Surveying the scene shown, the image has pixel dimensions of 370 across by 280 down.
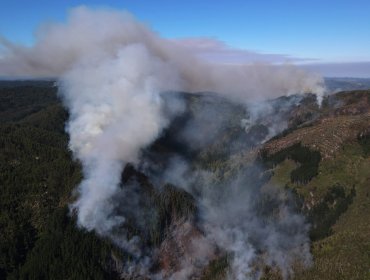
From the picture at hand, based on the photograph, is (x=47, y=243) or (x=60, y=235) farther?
(x=47, y=243)

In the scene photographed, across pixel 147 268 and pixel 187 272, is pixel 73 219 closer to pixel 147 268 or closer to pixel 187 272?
pixel 147 268

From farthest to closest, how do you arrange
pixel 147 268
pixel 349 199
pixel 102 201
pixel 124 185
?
1. pixel 349 199
2. pixel 124 185
3. pixel 102 201
4. pixel 147 268

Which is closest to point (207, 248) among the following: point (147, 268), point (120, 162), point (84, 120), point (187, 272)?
point (187, 272)

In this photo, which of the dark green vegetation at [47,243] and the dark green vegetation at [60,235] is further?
the dark green vegetation at [60,235]

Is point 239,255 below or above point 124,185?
below

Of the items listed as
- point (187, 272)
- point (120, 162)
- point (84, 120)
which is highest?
point (84, 120)

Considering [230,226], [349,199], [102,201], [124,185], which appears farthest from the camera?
[349,199]

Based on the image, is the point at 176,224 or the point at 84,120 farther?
the point at 84,120

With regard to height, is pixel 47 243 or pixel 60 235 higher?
pixel 60 235

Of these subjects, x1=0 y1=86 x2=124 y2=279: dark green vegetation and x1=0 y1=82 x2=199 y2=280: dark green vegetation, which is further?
x1=0 y1=82 x2=199 y2=280: dark green vegetation

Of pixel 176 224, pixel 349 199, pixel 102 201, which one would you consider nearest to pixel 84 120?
pixel 102 201
